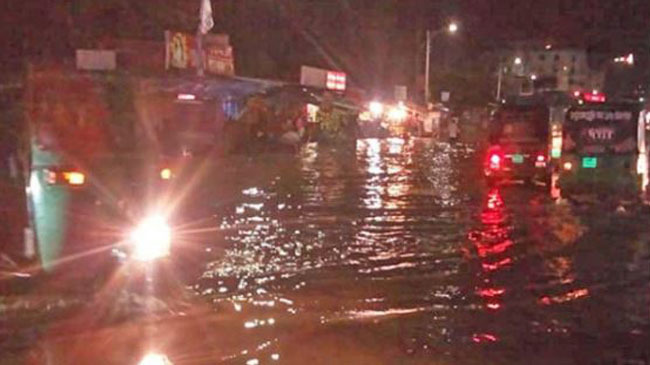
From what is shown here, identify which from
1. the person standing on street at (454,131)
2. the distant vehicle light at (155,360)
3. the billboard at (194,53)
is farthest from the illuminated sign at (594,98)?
the person standing on street at (454,131)

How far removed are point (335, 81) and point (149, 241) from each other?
41369 millimetres

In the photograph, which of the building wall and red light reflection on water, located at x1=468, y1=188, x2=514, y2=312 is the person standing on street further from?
the building wall

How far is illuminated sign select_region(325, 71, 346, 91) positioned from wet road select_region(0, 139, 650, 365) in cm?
3002

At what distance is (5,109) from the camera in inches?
848

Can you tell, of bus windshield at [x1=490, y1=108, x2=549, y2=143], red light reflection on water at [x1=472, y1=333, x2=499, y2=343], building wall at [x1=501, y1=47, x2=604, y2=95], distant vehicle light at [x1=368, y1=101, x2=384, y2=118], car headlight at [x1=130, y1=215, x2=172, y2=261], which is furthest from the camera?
building wall at [x1=501, y1=47, x2=604, y2=95]

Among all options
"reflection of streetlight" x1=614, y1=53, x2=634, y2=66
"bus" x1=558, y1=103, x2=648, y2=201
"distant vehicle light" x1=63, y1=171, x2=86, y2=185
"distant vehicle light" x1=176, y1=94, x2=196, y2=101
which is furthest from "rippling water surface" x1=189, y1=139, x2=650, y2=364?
"reflection of streetlight" x1=614, y1=53, x2=634, y2=66

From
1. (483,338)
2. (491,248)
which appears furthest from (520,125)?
(483,338)

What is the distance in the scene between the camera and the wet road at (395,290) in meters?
8.60

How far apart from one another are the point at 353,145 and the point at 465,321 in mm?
40737

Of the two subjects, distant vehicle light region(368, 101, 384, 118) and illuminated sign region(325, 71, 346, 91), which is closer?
illuminated sign region(325, 71, 346, 91)

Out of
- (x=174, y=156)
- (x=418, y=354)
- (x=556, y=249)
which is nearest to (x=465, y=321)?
(x=418, y=354)

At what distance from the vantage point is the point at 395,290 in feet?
38.4

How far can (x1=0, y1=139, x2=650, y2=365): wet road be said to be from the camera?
860cm

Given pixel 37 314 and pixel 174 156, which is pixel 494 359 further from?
pixel 174 156
